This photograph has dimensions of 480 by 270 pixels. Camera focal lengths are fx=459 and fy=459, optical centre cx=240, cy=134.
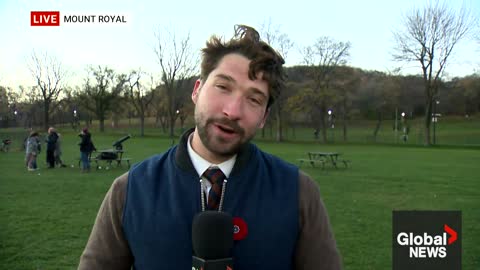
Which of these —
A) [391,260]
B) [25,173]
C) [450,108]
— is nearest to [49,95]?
[25,173]

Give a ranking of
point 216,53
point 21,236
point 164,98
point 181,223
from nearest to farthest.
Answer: point 181,223 → point 216,53 → point 21,236 → point 164,98

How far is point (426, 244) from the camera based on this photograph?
247 inches

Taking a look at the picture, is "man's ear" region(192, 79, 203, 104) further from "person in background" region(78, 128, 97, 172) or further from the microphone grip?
"person in background" region(78, 128, 97, 172)

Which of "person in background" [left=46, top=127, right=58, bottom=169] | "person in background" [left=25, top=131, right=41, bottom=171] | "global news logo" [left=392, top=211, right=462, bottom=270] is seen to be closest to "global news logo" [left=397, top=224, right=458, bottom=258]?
"global news logo" [left=392, top=211, right=462, bottom=270]

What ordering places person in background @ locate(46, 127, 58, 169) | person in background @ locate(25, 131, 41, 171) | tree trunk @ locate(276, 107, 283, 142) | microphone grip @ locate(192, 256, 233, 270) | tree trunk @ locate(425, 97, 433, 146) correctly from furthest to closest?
1. tree trunk @ locate(276, 107, 283, 142)
2. tree trunk @ locate(425, 97, 433, 146)
3. person in background @ locate(46, 127, 58, 169)
4. person in background @ locate(25, 131, 41, 171)
5. microphone grip @ locate(192, 256, 233, 270)

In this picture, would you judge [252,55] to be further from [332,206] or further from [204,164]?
[332,206]

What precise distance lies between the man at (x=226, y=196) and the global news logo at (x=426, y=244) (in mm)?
5117

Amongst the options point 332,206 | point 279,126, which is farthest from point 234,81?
point 279,126

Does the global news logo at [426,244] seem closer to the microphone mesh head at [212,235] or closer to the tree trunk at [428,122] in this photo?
the microphone mesh head at [212,235]

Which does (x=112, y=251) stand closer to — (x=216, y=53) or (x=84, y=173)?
(x=216, y=53)

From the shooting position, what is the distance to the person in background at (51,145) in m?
18.5

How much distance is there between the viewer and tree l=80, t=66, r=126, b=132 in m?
66.7

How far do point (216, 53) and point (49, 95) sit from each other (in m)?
65.9

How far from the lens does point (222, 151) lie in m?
1.63
